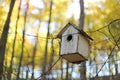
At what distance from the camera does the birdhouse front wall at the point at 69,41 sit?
5695 mm

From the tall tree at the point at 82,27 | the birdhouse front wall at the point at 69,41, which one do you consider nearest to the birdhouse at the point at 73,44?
the birdhouse front wall at the point at 69,41

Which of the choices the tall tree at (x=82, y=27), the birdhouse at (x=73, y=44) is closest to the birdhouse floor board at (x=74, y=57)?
the birdhouse at (x=73, y=44)

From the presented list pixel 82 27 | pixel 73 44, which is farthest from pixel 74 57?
pixel 82 27

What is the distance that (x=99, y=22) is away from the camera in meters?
15.6

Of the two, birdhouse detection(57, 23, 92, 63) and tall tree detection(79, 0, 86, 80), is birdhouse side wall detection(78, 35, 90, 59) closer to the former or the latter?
birdhouse detection(57, 23, 92, 63)

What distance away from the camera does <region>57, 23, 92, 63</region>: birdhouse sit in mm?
5668

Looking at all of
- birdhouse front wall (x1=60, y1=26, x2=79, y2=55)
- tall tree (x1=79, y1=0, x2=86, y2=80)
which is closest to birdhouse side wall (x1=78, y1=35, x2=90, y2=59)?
birdhouse front wall (x1=60, y1=26, x2=79, y2=55)

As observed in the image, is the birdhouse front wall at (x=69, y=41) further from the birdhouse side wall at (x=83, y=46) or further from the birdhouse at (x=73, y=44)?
the birdhouse side wall at (x=83, y=46)

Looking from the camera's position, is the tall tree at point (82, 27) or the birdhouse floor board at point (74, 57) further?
the tall tree at point (82, 27)

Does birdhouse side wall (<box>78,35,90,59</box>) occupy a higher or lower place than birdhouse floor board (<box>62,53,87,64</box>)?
higher

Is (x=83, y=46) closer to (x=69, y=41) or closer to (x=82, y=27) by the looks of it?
(x=69, y=41)

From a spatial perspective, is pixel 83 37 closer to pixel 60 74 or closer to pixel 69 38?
pixel 69 38

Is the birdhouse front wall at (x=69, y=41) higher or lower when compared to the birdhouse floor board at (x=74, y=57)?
higher

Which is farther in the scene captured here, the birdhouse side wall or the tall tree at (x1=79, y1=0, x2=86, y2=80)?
the tall tree at (x1=79, y1=0, x2=86, y2=80)
